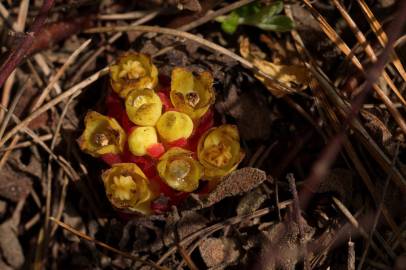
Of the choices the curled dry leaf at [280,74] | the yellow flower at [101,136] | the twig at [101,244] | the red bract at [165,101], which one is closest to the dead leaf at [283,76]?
the curled dry leaf at [280,74]

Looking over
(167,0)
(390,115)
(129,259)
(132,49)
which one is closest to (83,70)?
(132,49)

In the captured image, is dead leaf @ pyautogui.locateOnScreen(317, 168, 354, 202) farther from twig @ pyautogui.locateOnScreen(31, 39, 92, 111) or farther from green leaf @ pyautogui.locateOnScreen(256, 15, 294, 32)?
twig @ pyautogui.locateOnScreen(31, 39, 92, 111)

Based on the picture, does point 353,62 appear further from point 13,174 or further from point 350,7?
point 13,174

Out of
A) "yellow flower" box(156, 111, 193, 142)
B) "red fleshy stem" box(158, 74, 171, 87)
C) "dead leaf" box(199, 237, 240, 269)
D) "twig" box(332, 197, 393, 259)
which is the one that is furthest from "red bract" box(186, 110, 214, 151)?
"twig" box(332, 197, 393, 259)

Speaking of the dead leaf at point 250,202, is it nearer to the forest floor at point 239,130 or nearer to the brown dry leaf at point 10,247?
the forest floor at point 239,130

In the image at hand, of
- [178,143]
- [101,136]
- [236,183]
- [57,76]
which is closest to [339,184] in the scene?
[236,183]

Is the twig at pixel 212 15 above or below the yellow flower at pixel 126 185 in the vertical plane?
above
